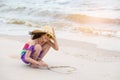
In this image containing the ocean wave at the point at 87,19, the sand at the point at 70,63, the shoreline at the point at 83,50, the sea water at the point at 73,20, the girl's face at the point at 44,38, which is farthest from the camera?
the ocean wave at the point at 87,19

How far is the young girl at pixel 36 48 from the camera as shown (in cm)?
529

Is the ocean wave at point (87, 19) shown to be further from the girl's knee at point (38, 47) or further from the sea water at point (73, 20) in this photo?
the girl's knee at point (38, 47)

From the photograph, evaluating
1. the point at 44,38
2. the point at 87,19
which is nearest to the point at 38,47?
the point at 44,38

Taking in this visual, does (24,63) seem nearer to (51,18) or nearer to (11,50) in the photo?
(11,50)

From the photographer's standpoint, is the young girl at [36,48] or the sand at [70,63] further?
the young girl at [36,48]

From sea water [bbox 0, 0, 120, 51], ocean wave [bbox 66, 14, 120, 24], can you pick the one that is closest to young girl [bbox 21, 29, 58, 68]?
sea water [bbox 0, 0, 120, 51]

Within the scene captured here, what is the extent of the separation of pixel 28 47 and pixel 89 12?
9.26 m

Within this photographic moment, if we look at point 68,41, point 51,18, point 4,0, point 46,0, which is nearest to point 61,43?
point 68,41

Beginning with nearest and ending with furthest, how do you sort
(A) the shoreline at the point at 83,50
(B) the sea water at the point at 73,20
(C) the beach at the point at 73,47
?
(C) the beach at the point at 73,47 < (A) the shoreline at the point at 83,50 < (B) the sea water at the point at 73,20

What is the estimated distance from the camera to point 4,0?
2139 cm

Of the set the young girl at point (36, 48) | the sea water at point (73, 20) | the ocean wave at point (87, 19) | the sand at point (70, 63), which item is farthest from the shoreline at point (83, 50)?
the ocean wave at point (87, 19)

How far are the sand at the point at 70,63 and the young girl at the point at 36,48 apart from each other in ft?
0.40

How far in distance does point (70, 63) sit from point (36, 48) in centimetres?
80

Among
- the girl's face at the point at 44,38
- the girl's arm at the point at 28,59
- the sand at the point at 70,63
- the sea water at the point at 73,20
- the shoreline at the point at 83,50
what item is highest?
the girl's face at the point at 44,38
